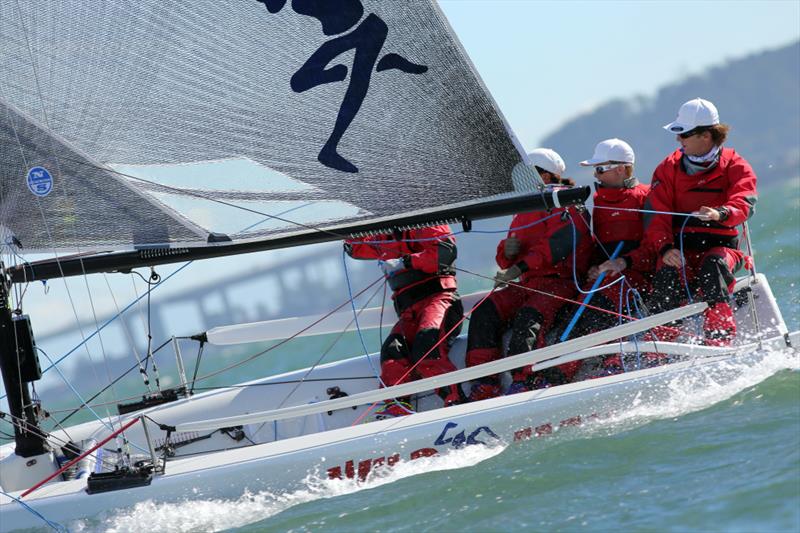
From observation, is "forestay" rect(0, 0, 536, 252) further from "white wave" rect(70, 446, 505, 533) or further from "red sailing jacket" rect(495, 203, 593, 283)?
"white wave" rect(70, 446, 505, 533)

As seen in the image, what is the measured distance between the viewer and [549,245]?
5051mm

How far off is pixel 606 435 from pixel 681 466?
18.9 inches

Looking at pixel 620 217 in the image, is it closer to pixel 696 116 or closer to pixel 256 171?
pixel 696 116

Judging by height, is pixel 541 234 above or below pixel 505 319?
above

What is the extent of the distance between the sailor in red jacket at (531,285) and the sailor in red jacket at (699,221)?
229 mm

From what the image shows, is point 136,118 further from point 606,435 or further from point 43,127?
point 606,435

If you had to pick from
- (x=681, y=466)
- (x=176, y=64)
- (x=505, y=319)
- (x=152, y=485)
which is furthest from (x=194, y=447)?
(x=681, y=466)

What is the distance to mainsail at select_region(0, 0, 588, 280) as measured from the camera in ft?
14.3

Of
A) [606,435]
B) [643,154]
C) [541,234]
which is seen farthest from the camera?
[643,154]

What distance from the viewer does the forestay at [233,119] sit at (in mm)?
4371

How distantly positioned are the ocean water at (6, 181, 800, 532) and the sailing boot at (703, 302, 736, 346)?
11.3 inches

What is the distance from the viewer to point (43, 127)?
14.8ft

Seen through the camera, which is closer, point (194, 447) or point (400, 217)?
point (400, 217)

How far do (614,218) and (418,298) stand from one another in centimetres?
99
